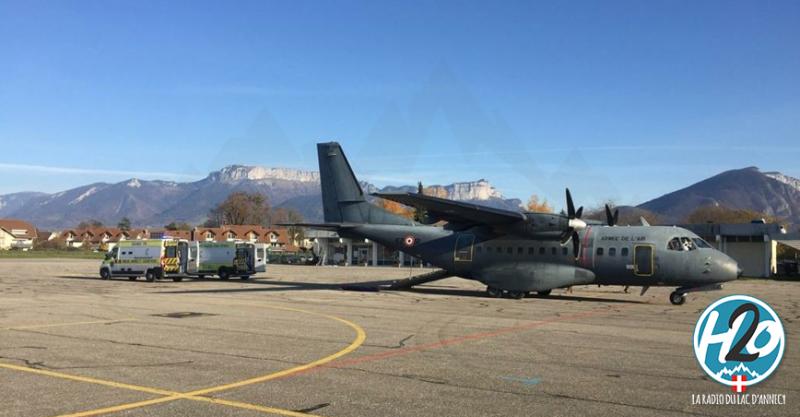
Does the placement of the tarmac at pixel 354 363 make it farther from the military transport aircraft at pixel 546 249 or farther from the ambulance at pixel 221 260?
the ambulance at pixel 221 260

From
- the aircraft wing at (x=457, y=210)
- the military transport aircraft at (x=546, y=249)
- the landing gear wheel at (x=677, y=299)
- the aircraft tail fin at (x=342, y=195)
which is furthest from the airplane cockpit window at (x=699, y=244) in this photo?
the aircraft tail fin at (x=342, y=195)

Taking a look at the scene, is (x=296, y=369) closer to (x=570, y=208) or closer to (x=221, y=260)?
(x=570, y=208)

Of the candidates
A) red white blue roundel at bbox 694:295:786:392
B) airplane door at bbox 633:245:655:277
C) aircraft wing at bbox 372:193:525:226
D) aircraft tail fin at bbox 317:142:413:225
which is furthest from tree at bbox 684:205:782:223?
red white blue roundel at bbox 694:295:786:392

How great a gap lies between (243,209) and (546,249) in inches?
5409

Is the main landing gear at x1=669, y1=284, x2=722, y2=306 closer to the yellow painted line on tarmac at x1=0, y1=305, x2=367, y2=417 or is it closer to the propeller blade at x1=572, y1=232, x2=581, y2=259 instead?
the propeller blade at x1=572, y1=232, x2=581, y2=259

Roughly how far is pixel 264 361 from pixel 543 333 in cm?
744

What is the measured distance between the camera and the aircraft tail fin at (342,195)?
31969 millimetres

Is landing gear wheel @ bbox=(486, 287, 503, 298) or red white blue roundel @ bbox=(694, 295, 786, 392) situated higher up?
red white blue roundel @ bbox=(694, 295, 786, 392)

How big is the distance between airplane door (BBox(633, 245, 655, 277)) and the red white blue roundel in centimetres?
1355

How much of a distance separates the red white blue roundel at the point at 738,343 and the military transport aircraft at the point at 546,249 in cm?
1356

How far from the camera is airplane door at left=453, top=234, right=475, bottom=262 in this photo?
96.4 feet

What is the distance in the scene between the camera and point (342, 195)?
1276 inches

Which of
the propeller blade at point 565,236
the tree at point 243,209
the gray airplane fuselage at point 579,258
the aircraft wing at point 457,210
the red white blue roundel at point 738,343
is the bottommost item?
the red white blue roundel at point 738,343

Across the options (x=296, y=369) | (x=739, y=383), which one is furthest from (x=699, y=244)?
(x=296, y=369)
